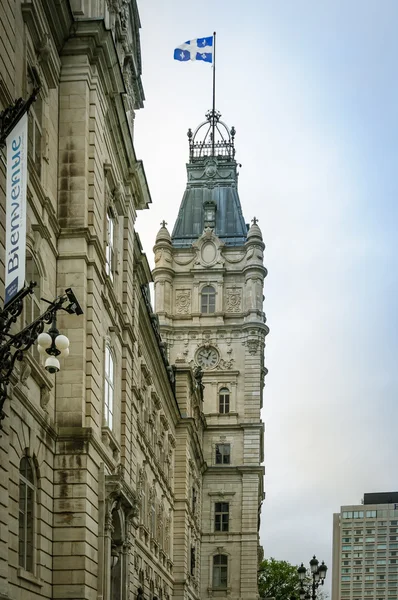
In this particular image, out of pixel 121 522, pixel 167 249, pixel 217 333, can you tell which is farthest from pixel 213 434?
pixel 121 522

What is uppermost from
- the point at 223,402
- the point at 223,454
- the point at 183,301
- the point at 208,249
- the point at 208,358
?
the point at 208,249

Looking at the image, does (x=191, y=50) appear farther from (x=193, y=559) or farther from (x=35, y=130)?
(x=35, y=130)

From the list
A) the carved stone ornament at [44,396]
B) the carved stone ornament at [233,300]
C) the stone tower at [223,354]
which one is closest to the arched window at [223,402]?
the stone tower at [223,354]

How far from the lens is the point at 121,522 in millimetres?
34781

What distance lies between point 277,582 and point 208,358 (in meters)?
42.3

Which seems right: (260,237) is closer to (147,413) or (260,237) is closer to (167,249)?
(167,249)

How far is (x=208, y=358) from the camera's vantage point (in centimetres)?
9206

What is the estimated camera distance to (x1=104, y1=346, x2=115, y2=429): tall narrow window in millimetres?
34144

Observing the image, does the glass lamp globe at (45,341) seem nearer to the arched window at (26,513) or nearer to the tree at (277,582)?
the arched window at (26,513)

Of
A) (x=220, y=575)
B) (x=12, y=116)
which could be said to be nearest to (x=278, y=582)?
(x=220, y=575)

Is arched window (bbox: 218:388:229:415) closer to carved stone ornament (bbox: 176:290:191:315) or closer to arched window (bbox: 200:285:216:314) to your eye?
arched window (bbox: 200:285:216:314)

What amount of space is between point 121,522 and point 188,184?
69.5 metres

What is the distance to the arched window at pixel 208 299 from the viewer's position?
9319 centimetres

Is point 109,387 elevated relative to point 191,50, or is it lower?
lower
